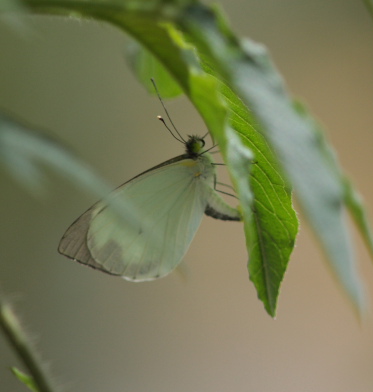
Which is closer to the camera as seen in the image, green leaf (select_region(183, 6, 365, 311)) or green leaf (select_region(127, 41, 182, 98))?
green leaf (select_region(183, 6, 365, 311))

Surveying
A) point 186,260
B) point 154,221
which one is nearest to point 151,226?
point 154,221

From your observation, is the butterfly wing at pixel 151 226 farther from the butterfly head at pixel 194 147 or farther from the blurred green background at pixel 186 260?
the blurred green background at pixel 186 260

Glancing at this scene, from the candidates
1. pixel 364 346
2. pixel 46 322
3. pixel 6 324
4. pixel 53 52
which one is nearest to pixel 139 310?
pixel 46 322

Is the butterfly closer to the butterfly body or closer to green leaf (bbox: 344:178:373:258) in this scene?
the butterfly body

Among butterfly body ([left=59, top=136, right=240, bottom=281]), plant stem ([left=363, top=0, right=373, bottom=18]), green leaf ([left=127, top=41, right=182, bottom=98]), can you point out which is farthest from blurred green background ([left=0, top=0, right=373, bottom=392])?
plant stem ([left=363, top=0, right=373, bottom=18])

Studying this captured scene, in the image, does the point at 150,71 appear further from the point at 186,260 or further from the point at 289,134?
the point at 186,260

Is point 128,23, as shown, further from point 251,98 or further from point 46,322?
point 46,322
